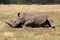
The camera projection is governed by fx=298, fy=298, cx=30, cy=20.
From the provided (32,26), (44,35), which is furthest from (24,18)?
(44,35)

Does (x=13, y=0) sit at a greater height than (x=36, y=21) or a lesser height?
lesser

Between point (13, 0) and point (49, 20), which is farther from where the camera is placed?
point (13, 0)

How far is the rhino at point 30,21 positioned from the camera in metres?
13.2

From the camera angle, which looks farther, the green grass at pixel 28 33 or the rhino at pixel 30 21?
the rhino at pixel 30 21

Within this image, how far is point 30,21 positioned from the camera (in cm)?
1331

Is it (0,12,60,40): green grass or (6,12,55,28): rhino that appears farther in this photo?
(6,12,55,28): rhino

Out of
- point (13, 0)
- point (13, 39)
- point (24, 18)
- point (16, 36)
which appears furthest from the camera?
point (13, 0)

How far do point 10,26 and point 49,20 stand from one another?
1.78m

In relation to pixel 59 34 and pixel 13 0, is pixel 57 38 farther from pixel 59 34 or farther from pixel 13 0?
pixel 13 0

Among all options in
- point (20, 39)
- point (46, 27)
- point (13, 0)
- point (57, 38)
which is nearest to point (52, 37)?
point (57, 38)

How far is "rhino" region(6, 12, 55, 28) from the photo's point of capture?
1321 cm

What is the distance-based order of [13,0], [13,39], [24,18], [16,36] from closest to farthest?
[13,39], [16,36], [24,18], [13,0]

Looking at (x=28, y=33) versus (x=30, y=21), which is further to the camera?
(x=30, y=21)

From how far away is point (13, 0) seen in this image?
40125 mm
